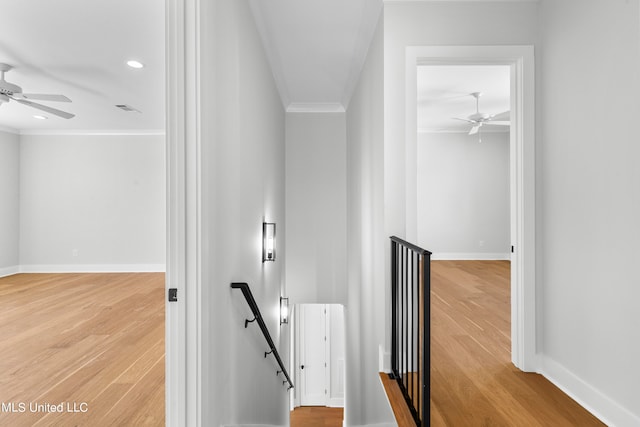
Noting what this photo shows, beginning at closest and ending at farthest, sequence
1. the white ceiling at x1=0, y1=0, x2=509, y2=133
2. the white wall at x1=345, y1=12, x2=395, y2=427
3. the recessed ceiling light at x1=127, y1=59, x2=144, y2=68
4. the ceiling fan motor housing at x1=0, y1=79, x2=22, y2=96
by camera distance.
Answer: the white wall at x1=345, y1=12, x2=395, y2=427, the white ceiling at x1=0, y1=0, x2=509, y2=133, the ceiling fan motor housing at x1=0, y1=79, x2=22, y2=96, the recessed ceiling light at x1=127, y1=59, x2=144, y2=68

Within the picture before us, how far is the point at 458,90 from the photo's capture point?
16.5ft

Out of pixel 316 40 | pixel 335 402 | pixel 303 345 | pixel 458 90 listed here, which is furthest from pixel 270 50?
pixel 335 402

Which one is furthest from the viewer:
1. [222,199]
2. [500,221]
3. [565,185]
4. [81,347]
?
[500,221]

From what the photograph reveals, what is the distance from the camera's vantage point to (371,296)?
2.96 metres

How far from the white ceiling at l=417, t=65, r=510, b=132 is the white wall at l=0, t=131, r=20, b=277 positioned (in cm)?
754

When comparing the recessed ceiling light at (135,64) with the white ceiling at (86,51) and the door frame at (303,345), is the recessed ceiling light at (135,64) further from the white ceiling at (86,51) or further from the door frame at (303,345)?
the door frame at (303,345)

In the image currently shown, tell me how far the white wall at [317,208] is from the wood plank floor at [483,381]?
1.84m

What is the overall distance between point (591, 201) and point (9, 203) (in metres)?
8.85

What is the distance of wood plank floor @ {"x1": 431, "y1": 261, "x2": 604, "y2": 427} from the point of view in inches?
71.3

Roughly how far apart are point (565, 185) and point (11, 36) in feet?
14.8

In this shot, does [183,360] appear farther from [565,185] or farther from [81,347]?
[81,347]

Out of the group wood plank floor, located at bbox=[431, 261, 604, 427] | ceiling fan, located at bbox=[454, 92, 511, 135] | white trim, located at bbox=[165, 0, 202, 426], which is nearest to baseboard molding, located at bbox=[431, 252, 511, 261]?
ceiling fan, located at bbox=[454, 92, 511, 135]

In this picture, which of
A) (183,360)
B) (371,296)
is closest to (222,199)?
(183,360)

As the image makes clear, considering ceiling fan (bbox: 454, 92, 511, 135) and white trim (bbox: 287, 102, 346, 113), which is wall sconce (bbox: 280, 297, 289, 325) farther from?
ceiling fan (bbox: 454, 92, 511, 135)
